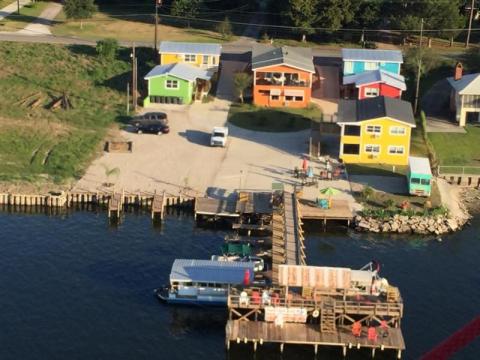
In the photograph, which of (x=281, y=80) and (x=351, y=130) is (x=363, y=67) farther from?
(x=351, y=130)

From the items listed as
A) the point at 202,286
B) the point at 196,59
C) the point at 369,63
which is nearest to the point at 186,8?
the point at 196,59

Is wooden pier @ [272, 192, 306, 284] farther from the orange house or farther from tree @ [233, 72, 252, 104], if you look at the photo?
tree @ [233, 72, 252, 104]

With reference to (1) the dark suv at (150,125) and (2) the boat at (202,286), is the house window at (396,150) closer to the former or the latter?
(1) the dark suv at (150,125)

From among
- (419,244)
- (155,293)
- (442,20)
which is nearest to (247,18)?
(442,20)

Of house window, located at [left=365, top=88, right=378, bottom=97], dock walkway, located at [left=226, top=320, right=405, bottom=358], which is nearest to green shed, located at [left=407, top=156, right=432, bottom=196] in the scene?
dock walkway, located at [left=226, top=320, right=405, bottom=358]

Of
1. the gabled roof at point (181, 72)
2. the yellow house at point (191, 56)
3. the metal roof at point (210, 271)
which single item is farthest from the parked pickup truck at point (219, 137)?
the metal roof at point (210, 271)

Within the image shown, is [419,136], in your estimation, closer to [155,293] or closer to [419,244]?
[419,244]

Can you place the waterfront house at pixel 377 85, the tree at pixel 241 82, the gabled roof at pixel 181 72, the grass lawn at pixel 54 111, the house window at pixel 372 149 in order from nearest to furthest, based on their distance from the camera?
1. the grass lawn at pixel 54 111
2. the house window at pixel 372 149
3. the waterfront house at pixel 377 85
4. the gabled roof at pixel 181 72
5. the tree at pixel 241 82
